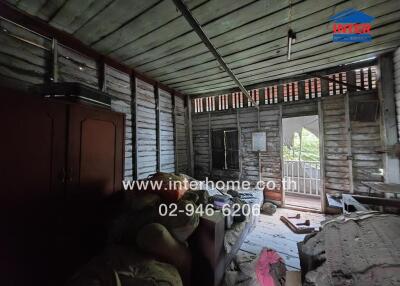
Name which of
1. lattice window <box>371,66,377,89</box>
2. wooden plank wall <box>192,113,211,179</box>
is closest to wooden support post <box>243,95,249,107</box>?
wooden plank wall <box>192,113,211,179</box>

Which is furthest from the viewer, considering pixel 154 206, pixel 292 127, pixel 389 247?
pixel 292 127

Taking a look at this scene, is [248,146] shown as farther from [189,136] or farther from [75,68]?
[75,68]

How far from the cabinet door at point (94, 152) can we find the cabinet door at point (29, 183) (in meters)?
0.10

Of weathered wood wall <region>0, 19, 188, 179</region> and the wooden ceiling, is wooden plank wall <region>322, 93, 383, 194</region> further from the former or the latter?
weathered wood wall <region>0, 19, 188, 179</region>

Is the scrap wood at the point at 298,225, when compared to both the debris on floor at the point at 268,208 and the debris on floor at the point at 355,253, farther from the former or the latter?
the debris on floor at the point at 355,253

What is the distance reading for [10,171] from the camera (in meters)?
1.45

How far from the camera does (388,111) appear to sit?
3453 mm

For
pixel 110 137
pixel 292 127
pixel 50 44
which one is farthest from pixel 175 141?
pixel 292 127

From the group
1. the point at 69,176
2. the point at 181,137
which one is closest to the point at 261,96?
the point at 181,137

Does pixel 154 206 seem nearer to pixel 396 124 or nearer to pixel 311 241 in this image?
pixel 311 241

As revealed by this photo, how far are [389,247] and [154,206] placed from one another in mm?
1883

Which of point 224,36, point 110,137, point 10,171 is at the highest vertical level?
point 224,36

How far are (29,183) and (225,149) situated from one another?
14.6 feet

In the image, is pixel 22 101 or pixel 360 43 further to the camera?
pixel 360 43
